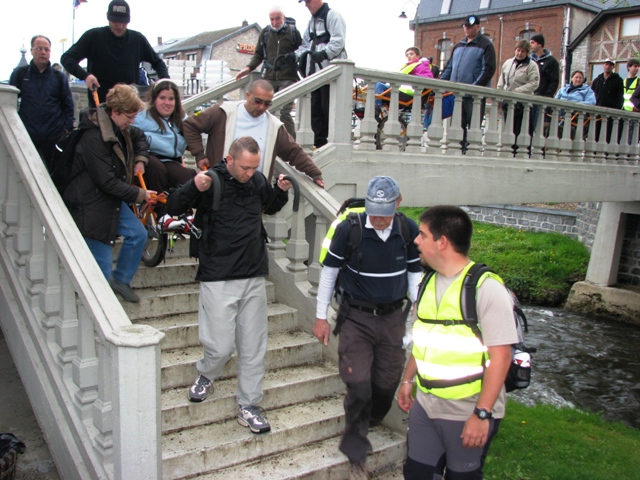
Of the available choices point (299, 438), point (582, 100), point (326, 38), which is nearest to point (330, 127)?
point (326, 38)

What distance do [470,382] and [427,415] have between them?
0.30 m

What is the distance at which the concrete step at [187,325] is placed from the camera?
15.3 feet

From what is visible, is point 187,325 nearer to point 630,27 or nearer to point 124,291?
point 124,291

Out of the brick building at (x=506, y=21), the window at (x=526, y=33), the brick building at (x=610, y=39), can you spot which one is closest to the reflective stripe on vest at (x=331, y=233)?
the brick building at (x=610, y=39)

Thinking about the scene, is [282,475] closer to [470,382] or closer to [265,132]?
[470,382]

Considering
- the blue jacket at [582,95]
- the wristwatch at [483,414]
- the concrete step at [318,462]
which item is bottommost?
the concrete step at [318,462]

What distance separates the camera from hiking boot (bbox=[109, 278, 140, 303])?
185 inches

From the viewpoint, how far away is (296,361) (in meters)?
4.95

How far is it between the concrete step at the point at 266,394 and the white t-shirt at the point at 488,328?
169 centimetres

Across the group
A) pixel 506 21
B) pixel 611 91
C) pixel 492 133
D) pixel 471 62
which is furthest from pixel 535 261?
pixel 506 21

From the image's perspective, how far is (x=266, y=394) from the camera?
4.48 metres

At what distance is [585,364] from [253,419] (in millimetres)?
10232

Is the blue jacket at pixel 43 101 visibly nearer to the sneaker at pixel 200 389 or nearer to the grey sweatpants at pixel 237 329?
the grey sweatpants at pixel 237 329

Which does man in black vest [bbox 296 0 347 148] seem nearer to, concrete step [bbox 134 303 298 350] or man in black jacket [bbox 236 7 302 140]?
man in black jacket [bbox 236 7 302 140]
